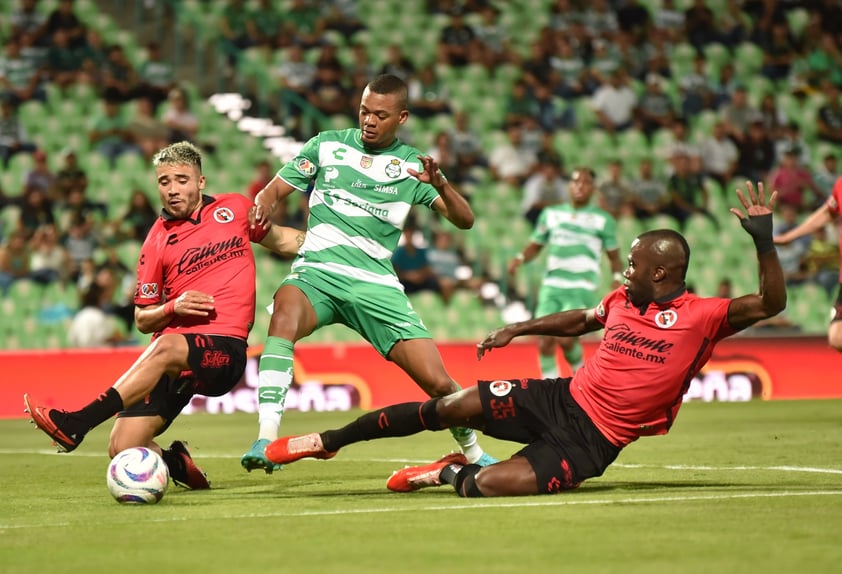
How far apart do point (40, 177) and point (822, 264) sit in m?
10.8

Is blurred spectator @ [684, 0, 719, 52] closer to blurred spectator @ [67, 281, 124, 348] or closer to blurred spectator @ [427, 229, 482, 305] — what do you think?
blurred spectator @ [427, 229, 482, 305]

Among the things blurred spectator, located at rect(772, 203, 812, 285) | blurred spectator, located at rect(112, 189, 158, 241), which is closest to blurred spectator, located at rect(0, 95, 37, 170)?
blurred spectator, located at rect(112, 189, 158, 241)

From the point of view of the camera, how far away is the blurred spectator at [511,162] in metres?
20.3

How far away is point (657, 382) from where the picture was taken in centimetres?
716

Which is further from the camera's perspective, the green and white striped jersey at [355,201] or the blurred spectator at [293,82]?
the blurred spectator at [293,82]

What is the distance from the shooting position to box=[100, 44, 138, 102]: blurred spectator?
19703mm

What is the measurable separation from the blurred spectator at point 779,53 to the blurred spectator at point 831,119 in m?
0.95

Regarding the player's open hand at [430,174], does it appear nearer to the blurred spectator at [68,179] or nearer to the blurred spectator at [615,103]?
the blurred spectator at [68,179]

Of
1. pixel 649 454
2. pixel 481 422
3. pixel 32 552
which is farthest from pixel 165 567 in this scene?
pixel 649 454

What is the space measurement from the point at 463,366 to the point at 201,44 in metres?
7.96

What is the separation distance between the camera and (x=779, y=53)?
2414 centimetres

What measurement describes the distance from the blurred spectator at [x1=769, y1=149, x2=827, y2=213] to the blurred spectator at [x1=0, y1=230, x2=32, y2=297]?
35.6 feet

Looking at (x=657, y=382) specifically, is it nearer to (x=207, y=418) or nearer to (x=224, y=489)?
(x=224, y=489)

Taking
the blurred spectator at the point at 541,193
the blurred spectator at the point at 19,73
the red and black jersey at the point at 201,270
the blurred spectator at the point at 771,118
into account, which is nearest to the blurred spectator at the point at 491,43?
the blurred spectator at the point at 541,193
